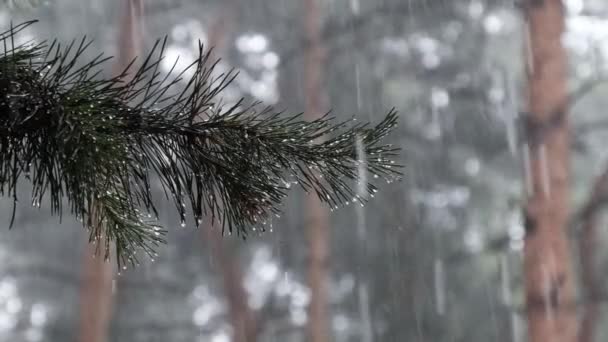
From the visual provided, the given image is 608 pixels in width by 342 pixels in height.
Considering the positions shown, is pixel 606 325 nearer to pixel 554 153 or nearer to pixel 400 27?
pixel 554 153

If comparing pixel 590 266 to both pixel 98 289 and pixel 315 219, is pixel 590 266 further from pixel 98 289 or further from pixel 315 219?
pixel 98 289

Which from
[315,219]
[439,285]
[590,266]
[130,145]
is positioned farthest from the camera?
[315,219]

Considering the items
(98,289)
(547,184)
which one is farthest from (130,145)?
(98,289)

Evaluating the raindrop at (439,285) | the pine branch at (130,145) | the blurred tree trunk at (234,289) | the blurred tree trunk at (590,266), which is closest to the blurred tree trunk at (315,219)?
the blurred tree trunk at (234,289)

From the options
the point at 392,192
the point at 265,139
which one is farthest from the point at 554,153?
the point at 265,139

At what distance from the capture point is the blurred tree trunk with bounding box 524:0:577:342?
89.7 inches

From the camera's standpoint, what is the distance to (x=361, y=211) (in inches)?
107

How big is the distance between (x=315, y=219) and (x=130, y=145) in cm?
242

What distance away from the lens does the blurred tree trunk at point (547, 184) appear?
2.28 meters

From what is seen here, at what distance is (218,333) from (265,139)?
7.80 ft

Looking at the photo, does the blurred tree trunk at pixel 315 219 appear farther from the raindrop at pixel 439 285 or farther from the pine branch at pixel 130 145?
the pine branch at pixel 130 145

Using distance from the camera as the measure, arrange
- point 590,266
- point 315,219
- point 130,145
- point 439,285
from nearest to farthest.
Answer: point 130,145 → point 590,266 → point 439,285 → point 315,219

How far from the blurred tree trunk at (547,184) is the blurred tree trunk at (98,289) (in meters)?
1.49

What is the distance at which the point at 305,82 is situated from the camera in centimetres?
279
